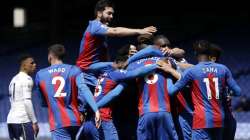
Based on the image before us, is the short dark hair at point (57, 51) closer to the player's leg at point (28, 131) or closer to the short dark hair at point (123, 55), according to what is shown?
the short dark hair at point (123, 55)

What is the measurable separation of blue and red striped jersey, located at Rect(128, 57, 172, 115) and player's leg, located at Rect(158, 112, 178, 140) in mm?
63

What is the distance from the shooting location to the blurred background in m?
16.7

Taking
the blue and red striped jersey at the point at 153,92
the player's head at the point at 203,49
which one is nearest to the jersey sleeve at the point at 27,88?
the blue and red striped jersey at the point at 153,92

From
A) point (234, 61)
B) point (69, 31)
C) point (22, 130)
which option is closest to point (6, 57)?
point (69, 31)

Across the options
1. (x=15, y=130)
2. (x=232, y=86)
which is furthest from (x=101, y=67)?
(x=15, y=130)

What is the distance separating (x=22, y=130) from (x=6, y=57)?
9142 millimetres

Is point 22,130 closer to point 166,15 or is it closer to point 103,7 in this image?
point 103,7

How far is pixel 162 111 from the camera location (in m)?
7.12

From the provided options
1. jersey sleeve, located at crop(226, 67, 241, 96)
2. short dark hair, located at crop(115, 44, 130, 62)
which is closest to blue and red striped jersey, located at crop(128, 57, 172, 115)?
short dark hair, located at crop(115, 44, 130, 62)

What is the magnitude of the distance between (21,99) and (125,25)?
930 cm

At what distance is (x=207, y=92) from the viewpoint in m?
7.09

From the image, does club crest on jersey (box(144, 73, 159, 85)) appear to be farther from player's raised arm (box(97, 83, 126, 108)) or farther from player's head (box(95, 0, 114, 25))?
player's head (box(95, 0, 114, 25))

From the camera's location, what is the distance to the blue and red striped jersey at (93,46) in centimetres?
736

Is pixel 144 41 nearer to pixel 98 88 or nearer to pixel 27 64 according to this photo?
pixel 98 88
